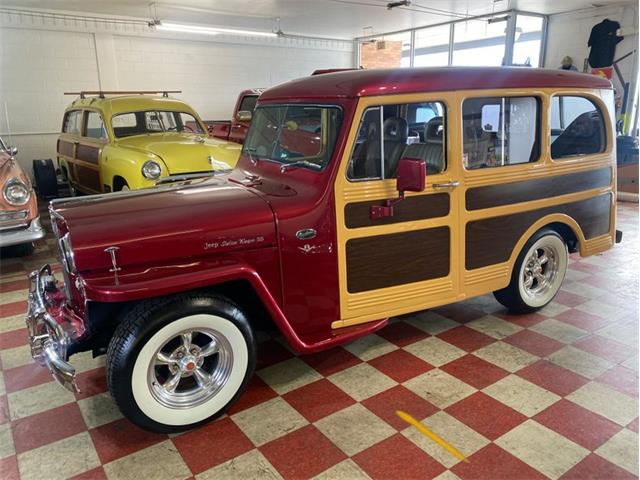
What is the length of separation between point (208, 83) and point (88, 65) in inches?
111

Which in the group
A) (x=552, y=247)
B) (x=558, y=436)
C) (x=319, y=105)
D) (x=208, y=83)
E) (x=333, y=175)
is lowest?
Result: (x=558, y=436)

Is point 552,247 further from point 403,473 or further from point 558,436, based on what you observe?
point 403,473

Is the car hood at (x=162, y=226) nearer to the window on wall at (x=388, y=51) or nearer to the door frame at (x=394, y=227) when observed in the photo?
the door frame at (x=394, y=227)

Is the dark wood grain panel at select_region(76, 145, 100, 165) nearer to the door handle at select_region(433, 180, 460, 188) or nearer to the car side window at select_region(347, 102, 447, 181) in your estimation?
the car side window at select_region(347, 102, 447, 181)

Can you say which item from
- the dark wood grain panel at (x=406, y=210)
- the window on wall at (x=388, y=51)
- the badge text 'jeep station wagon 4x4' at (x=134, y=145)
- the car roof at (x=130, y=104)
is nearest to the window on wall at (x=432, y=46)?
the window on wall at (x=388, y=51)

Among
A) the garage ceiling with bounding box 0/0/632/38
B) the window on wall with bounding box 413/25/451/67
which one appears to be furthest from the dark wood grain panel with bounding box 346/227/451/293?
the window on wall with bounding box 413/25/451/67

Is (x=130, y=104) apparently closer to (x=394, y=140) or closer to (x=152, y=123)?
(x=152, y=123)

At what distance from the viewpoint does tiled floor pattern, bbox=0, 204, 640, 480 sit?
2.37m

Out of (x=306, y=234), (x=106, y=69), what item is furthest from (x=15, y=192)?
(x=106, y=69)

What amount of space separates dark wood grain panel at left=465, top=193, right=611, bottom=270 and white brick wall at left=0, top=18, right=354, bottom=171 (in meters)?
9.97

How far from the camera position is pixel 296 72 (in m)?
13.7

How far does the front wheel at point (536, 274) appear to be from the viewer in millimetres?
3789

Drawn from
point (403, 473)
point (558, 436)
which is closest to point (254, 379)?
point (403, 473)

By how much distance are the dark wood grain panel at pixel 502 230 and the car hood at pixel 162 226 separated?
149 cm
